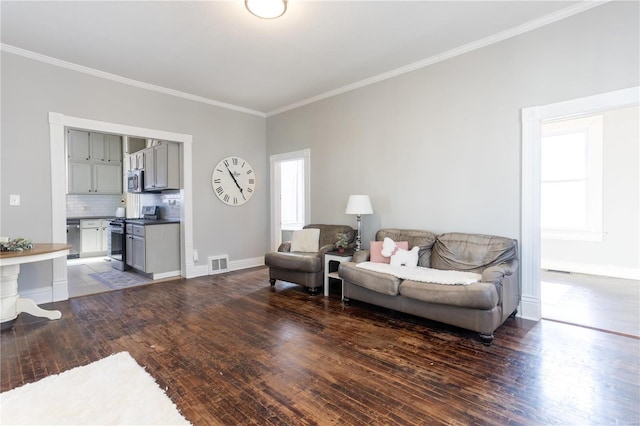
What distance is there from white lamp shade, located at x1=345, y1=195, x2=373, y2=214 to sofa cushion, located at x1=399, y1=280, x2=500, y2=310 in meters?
1.33

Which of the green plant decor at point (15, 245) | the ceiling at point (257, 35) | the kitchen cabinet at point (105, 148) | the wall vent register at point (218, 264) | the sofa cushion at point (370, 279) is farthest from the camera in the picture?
the kitchen cabinet at point (105, 148)

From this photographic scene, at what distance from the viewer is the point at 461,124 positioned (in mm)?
3660

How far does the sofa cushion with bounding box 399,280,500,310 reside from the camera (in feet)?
8.47

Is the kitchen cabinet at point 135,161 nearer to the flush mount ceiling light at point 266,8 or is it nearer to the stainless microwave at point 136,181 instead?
the stainless microwave at point 136,181

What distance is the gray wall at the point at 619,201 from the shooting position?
470cm

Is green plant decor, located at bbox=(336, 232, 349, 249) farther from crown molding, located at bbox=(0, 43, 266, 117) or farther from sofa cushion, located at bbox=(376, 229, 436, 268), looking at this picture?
crown molding, located at bbox=(0, 43, 266, 117)

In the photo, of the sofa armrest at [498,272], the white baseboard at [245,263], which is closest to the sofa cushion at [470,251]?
the sofa armrest at [498,272]

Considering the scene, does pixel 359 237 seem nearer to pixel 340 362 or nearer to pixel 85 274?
pixel 340 362

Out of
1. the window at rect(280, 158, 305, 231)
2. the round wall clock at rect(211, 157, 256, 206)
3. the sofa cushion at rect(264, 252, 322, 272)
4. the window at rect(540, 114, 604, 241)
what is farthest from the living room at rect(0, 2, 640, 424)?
the window at rect(540, 114, 604, 241)

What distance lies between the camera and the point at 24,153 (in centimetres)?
364

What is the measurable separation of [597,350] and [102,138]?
29.3ft

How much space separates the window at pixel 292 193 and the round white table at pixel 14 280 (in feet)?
13.1

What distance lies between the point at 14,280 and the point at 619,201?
307 inches

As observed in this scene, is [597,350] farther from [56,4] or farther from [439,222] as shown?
[56,4]
